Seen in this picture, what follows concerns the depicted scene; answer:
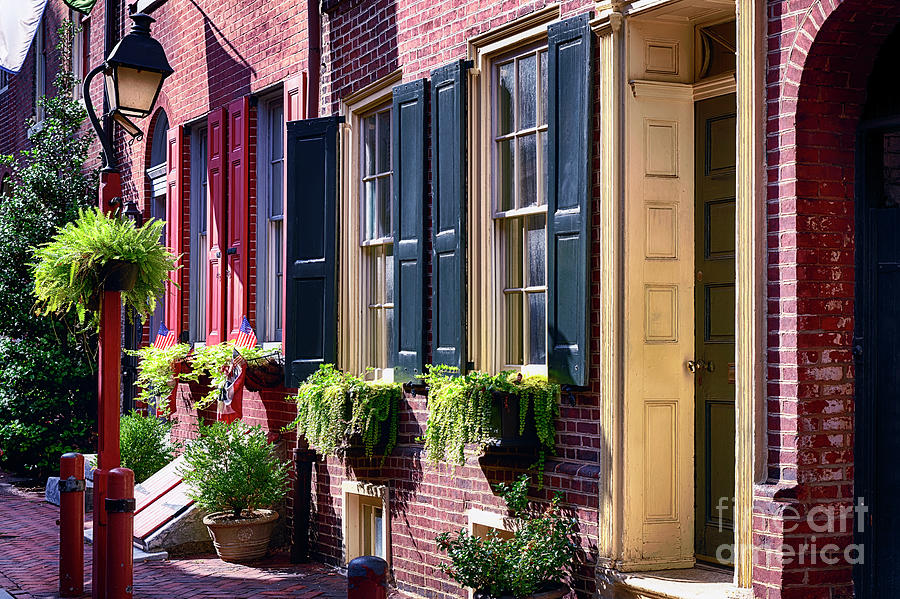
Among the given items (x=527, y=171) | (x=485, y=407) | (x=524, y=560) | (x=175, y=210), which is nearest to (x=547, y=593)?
(x=524, y=560)

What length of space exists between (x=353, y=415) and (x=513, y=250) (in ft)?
5.83

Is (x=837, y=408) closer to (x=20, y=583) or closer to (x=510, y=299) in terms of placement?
(x=510, y=299)

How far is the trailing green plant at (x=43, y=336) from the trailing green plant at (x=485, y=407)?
8.27 m

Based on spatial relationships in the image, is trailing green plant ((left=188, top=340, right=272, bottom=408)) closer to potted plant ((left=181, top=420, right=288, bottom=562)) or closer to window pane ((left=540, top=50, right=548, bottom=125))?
potted plant ((left=181, top=420, right=288, bottom=562))

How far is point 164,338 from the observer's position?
41.5 ft

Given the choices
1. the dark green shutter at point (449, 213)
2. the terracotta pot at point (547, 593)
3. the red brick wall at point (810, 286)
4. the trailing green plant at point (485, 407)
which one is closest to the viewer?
the red brick wall at point (810, 286)

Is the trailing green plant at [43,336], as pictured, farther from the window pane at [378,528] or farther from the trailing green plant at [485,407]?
the trailing green plant at [485,407]

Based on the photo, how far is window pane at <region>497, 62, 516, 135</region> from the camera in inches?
299

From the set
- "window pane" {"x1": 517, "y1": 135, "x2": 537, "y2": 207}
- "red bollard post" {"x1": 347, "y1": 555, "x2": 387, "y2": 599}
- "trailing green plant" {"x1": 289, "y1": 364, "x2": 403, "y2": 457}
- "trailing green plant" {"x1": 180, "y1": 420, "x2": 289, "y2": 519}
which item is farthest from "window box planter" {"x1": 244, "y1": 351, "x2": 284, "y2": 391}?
"red bollard post" {"x1": 347, "y1": 555, "x2": 387, "y2": 599}

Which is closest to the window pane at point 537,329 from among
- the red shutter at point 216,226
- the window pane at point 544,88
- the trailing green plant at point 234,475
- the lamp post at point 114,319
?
the window pane at point 544,88

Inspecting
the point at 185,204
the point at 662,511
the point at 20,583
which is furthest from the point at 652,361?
the point at 185,204

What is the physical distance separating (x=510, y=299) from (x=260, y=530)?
3323 millimetres

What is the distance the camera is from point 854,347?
213 inches

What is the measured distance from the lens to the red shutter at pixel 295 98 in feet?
32.8
